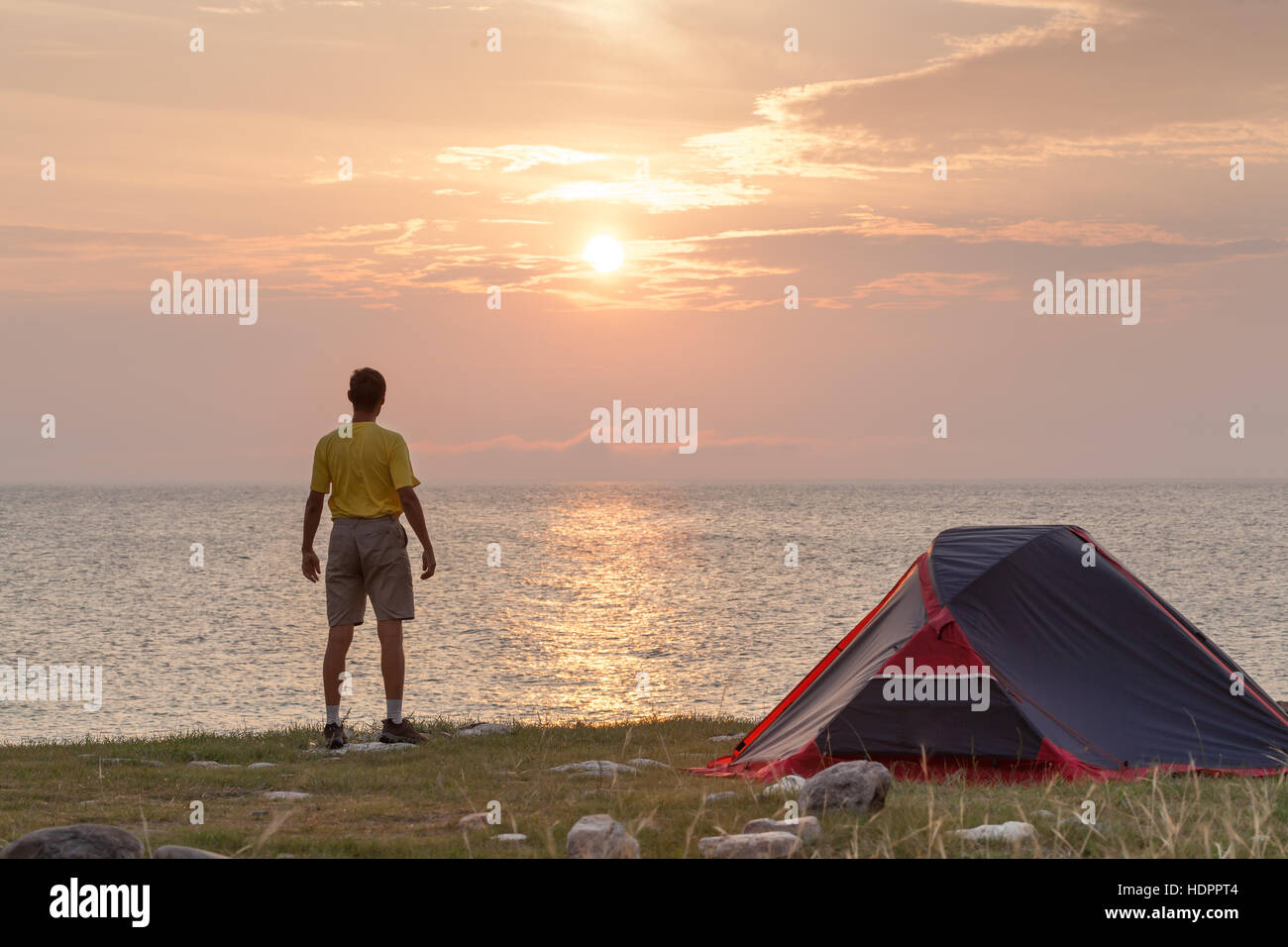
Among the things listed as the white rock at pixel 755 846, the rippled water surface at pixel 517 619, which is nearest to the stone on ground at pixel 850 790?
the white rock at pixel 755 846

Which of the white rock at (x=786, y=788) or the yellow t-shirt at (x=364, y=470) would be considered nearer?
the white rock at (x=786, y=788)

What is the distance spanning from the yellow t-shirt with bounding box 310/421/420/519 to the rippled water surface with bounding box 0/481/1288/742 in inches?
402

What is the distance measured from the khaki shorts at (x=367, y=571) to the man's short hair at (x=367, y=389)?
3.62 ft

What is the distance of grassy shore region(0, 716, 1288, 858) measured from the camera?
6.18m

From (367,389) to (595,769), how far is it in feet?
13.6

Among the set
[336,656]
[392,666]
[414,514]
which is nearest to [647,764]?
[392,666]

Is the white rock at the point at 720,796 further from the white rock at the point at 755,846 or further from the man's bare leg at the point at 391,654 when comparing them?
the man's bare leg at the point at 391,654

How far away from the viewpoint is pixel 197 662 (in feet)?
92.9

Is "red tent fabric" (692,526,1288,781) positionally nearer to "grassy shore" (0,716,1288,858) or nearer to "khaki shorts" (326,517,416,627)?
"grassy shore" (0,716,1288,858)

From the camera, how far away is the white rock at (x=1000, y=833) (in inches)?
238

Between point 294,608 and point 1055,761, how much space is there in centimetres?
3616

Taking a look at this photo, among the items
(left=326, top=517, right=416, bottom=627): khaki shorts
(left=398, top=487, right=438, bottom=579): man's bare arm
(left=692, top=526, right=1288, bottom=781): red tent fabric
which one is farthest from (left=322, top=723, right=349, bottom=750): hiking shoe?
(left=692, top=526, right=1288, bottom=781): red tent fabric

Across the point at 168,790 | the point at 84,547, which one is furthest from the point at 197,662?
the point at 84,547
